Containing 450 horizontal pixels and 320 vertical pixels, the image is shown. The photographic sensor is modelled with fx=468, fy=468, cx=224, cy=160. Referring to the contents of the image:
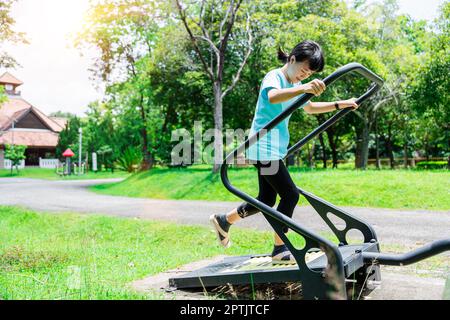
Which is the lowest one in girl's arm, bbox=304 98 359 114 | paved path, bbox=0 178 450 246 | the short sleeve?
paved path, bbox=0 178 450 246

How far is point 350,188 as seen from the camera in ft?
32.8

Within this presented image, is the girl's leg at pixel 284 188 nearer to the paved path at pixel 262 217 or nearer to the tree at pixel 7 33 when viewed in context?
the paved path at pixel 262 217

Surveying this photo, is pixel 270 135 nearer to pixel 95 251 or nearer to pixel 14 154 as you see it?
pixel 95 251

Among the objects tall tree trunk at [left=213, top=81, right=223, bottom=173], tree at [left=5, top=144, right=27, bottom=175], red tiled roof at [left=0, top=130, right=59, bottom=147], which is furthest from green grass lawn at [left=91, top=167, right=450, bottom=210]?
red tiled roof at [left=0, top=130, right=59, bottom=147]

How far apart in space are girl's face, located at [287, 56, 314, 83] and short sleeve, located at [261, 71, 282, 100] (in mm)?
114

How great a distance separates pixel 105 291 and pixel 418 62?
16994 millimetres

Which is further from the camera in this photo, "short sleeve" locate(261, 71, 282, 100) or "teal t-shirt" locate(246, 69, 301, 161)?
"teal t-shirt" locate(246, 69, 301, 161)

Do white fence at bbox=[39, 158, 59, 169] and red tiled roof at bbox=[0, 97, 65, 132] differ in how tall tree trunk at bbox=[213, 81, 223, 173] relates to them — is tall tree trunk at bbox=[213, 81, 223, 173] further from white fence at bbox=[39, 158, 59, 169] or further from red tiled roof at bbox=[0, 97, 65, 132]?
red tiled roof at bbox=[0, 97, 65, 132]

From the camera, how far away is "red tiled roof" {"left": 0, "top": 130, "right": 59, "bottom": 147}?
3453 centimetres

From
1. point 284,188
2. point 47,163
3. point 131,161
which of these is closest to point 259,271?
point 284,188

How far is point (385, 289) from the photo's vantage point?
301 cm

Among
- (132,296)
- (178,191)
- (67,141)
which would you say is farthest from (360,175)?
(67,141)

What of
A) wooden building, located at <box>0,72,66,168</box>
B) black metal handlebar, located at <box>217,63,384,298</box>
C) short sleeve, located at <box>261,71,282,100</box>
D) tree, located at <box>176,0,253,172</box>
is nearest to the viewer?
black metal handlebar, located at <box>217,63,384,298</box>
